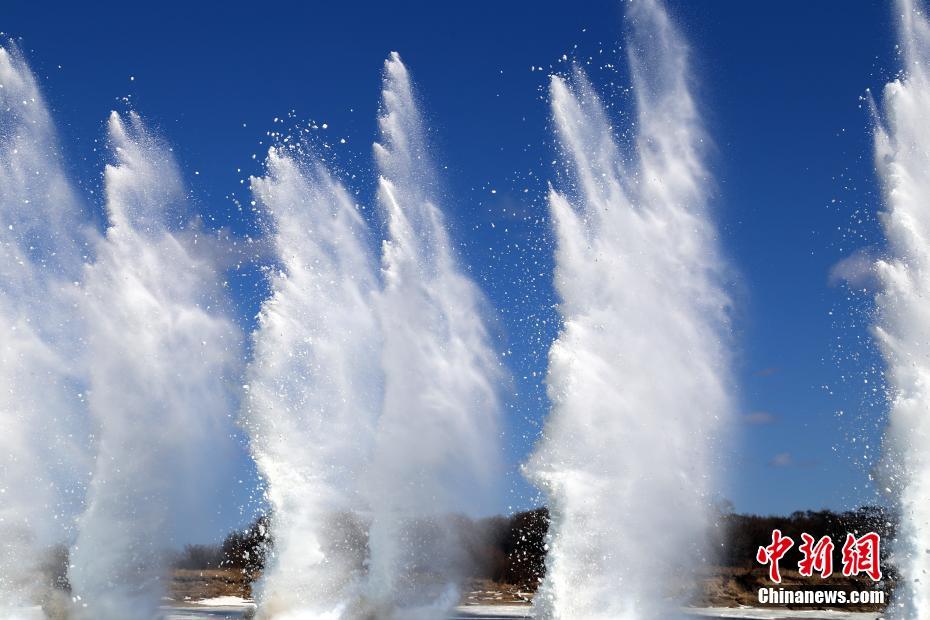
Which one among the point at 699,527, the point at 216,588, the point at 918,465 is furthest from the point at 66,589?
the point at 216,588

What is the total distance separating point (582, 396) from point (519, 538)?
1793 inches

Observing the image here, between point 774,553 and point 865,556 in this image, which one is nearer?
point 865,556

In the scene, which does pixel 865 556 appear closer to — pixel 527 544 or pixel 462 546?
pixel 462 546

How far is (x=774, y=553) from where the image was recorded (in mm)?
60281

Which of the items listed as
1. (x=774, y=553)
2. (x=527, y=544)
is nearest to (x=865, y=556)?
(x=774, y=553)

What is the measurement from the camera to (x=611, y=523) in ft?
105

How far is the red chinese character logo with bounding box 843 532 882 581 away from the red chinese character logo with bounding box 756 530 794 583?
1633 centimetres

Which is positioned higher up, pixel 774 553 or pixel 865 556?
pixel 774 553

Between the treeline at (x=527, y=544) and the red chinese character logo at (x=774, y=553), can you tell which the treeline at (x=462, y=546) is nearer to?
the treeline at (x=527, y=544)

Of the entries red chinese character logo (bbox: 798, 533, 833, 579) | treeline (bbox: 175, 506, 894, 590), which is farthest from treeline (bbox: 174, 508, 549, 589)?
red chinese character logo (bbox: 798, 533, 833, 579)

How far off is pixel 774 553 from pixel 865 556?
23.4 m

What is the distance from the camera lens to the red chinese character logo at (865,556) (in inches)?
1468

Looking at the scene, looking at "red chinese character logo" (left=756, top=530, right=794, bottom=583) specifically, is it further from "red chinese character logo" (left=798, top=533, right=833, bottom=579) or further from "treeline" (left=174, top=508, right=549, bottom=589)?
"treeline" (left=174, top=508, right=549, bottom=589)

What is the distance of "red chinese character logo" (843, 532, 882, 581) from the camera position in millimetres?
37281
